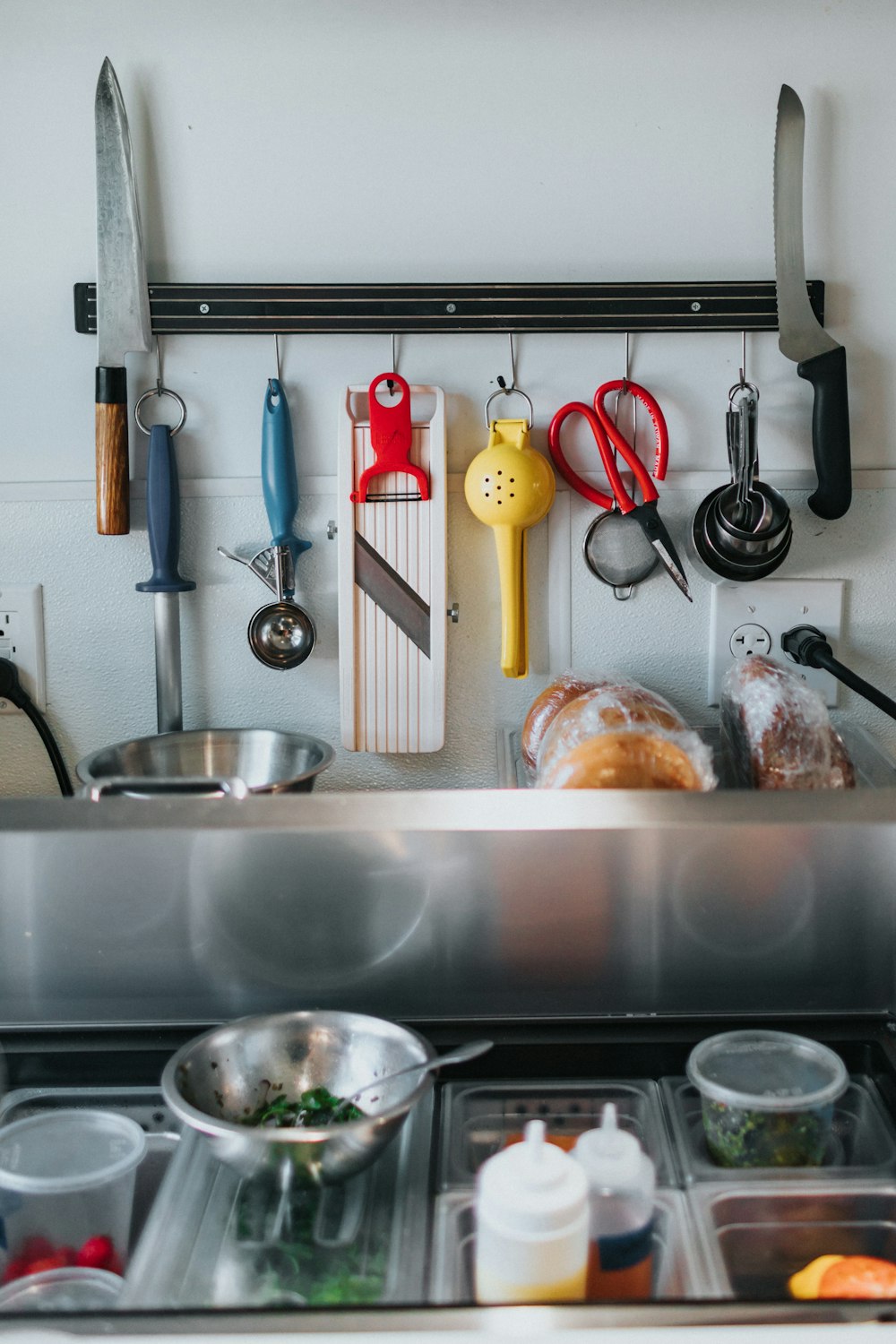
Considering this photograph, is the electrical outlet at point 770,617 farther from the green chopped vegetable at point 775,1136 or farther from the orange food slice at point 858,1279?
the orange food slice at point 858,1279

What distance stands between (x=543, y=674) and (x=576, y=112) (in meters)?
0.56

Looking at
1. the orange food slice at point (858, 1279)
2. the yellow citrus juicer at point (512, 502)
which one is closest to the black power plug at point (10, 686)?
the yellow citrus juicer at point (512, 502)

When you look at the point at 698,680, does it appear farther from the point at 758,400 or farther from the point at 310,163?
the point at 310,163

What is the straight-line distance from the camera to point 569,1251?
0.62 metres

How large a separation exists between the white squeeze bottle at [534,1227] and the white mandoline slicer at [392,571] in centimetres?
65

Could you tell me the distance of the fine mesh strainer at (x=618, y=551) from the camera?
4.09ft

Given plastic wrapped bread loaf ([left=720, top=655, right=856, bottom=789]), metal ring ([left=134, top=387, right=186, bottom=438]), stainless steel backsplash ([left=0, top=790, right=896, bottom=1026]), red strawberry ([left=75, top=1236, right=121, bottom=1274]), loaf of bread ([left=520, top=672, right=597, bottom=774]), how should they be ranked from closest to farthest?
1. red strawberry ([left=75, top=1236, right=121, bottom=1274])
2. stainless steel backsplash ([left=0, top=790, right=896, bottom=1026])
3. plastic wrapped bread loaf ([left=720, top=655, right=856, bottom=789])
4. loaf of bread ([left=520, top=672, right=597, bottom=774])
5. metal ring ([left=134, top=387, right=186, bottom=438])

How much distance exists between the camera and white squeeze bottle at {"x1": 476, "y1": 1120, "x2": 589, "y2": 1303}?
0.61 metres

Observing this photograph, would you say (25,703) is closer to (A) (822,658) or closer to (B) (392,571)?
(B) (392,571)

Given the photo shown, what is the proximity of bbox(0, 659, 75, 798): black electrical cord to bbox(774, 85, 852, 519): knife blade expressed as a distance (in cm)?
82

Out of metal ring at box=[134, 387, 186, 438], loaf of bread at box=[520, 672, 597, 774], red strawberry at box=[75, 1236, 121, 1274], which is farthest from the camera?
metal ring at box=[134, 387, 186, 438]

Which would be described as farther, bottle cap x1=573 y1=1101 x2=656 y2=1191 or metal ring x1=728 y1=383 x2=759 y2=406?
metal ring x1=728 y1=383 x2=759 y2=406

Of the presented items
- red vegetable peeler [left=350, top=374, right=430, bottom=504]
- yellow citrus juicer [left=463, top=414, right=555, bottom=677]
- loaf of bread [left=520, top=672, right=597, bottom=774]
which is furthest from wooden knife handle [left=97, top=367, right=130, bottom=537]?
loaf of bread [left=520, top=672, right=597, bottom=774]

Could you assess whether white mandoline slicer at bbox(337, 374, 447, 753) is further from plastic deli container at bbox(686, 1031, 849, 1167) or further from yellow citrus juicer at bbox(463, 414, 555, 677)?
plastic deli container at bbox(686, 1031, 849, 1167)
